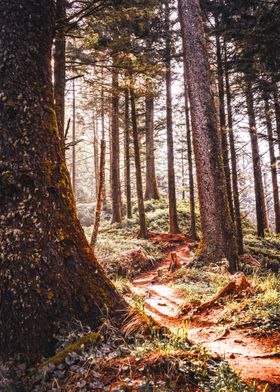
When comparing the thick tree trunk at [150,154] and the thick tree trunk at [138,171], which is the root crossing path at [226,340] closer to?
the thick tree trunk at [138,171]

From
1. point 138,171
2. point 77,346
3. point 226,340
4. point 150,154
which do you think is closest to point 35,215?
point 77,346

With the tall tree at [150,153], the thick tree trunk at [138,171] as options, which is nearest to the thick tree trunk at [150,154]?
the tall tree at [150,153]

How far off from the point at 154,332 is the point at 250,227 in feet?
66.7

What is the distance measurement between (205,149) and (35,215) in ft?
20.9

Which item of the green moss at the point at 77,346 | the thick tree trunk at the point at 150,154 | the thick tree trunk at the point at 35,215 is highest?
the thick tree trunk at the point at 150,154

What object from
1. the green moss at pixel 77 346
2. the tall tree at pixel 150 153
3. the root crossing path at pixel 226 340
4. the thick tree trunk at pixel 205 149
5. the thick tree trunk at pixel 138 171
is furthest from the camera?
the tall tree at pixel 150 153

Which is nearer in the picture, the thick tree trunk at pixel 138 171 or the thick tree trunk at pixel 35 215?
the thick tree trunk at pixel 35 215

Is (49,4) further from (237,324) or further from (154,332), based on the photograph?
(237,324)

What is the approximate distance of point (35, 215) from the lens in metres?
3.06

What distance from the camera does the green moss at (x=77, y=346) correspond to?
2729 millimetres

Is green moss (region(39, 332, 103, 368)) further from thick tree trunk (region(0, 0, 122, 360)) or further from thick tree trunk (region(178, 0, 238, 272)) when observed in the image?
thick tree trunk (region(178, 0, 238, 272))

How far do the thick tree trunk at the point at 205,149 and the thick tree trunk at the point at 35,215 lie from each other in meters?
5.38

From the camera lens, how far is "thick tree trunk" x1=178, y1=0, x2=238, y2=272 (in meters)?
8.28

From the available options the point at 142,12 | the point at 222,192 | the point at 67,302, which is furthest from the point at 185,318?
the point at 142,12
